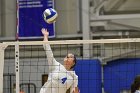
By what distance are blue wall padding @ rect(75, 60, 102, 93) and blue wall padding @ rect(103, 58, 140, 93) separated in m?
0.22

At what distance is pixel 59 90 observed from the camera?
4.83 m

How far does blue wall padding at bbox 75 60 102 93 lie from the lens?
8125mm

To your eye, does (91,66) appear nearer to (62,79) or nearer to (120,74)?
(120,74)

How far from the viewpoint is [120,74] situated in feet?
27.3

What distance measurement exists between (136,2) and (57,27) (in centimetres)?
184

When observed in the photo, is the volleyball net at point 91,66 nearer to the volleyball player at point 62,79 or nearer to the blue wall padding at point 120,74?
the blue wall padding at point 120,74

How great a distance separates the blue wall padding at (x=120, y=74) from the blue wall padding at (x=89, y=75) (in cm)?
22

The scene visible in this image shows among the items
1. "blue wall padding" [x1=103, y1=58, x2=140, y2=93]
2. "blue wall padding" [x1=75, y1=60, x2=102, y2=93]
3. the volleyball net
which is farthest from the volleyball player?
"blue wall padding" [x1=103, y1=58, x2=140, y2=93]

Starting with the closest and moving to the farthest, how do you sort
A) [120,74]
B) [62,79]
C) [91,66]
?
1. [62,79]
2. [91,66]
3. [120,74]

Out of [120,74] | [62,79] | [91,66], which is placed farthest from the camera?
[120,74]

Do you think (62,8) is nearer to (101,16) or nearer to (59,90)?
(101,16)

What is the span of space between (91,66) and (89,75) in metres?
0.21

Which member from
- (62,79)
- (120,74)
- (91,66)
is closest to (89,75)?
(91,66)

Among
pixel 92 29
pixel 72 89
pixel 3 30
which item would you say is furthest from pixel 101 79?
pixel 72 89
